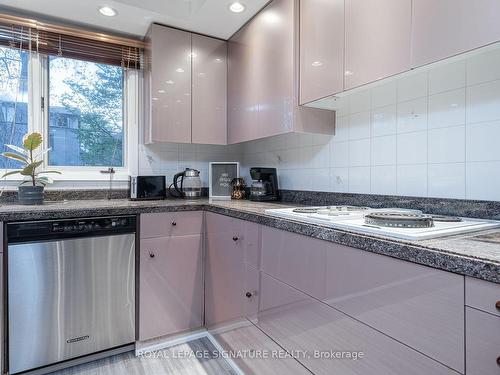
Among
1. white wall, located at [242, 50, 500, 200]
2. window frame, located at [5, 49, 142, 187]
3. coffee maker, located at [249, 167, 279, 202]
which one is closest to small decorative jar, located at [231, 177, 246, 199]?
coffee maker, located at [249, 167, 279, 202]

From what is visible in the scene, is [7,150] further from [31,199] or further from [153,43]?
[153,43]

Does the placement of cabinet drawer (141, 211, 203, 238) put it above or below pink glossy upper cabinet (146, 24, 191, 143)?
below

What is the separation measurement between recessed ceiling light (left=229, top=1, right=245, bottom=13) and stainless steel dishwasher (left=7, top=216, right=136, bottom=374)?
1461 millimetres

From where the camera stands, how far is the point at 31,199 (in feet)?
5.90

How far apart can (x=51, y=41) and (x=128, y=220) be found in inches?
53.7

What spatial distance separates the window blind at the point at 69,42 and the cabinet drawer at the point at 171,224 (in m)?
1.26

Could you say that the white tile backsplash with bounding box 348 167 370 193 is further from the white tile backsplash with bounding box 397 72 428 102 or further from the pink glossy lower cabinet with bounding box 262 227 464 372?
the pink glossy lower cabinet with bounding box 262 227 464 372

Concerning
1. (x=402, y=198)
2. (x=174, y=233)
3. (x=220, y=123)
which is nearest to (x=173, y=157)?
(x=220, y=123)

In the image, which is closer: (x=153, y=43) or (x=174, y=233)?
(x=174, y=233)

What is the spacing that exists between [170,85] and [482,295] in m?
2.15

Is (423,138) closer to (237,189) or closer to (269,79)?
(269,79)

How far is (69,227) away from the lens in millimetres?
1604

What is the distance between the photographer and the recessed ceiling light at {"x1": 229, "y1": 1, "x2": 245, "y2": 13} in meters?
1.88

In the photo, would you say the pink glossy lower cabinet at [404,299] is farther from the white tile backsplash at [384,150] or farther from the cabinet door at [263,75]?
the cabinet door at [263,75]
